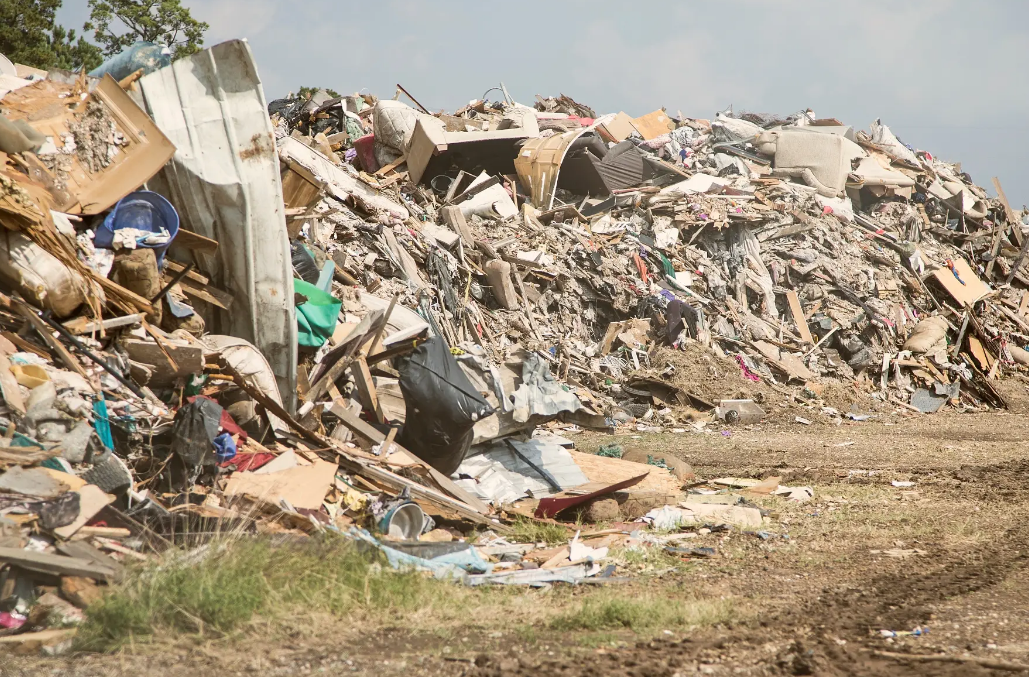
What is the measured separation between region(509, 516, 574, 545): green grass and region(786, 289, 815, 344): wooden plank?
10016 millimetres

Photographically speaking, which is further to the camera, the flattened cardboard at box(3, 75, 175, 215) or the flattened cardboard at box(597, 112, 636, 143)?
the flattened cardboard at box(597, 112, 636, 143)

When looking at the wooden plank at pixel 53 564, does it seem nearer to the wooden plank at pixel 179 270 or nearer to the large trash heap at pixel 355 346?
the large trash heap at pixel 355 346

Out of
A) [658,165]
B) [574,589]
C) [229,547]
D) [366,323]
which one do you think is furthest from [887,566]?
[658,165]

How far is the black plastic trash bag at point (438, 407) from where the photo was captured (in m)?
6.18

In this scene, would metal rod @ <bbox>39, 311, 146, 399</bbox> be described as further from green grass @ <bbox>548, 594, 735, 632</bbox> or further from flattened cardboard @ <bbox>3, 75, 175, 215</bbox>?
green grass @ <bbox>548, 594, 735, 632</bbox>

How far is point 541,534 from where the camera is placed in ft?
18.2

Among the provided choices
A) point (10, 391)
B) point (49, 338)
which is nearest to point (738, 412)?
point (49, 338)

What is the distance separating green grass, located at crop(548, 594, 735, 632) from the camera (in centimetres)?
378

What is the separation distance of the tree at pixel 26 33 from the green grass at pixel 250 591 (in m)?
22.0

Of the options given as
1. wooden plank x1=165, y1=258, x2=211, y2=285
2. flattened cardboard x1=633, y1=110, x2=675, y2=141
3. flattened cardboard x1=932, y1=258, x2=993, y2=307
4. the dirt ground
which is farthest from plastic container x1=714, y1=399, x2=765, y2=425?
flattened cardboard x1=633, y1=110, x2=675, y2=141

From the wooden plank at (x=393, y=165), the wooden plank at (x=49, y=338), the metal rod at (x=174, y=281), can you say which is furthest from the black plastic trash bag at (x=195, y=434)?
the wooden plank at (x=393, y=165)

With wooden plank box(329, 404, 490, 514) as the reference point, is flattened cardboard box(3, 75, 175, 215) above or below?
above

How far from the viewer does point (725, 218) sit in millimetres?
15414

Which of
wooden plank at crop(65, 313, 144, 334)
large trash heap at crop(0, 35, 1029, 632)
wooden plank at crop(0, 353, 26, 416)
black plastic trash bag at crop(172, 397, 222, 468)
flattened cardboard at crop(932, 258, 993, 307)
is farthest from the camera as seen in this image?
flattened cardboard at crop(932, 258, 993, 307)
